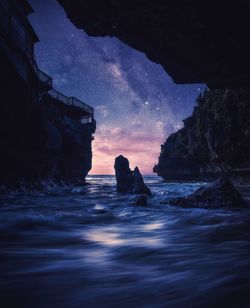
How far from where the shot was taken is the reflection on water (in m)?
2.07

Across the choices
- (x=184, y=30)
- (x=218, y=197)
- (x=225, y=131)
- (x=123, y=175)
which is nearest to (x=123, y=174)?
(x=123, y=175)

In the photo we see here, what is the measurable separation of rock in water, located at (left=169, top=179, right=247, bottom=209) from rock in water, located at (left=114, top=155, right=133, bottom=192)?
974 centimetres

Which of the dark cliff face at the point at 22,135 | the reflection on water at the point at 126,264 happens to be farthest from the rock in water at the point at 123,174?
the reflection on water at the point at 126,264

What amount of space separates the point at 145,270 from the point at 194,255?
0.94m

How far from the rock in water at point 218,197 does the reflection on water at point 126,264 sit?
1.99 m

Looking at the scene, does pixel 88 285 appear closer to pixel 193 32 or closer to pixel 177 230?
pixel 177 230

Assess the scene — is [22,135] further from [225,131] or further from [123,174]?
[225,131]

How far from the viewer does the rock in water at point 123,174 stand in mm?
18706

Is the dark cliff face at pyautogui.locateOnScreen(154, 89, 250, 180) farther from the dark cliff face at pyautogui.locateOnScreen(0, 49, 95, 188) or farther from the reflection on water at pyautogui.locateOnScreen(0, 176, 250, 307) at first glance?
the reflection on water at pyautogui.locateOnScreen(0, 176, 250, 307)

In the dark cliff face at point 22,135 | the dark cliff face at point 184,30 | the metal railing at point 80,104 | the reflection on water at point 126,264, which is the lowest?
the reflection on water at point 126,264

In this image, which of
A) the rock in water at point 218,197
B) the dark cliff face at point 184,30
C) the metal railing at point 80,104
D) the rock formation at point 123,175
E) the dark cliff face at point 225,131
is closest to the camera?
the rock in water at point 218,197

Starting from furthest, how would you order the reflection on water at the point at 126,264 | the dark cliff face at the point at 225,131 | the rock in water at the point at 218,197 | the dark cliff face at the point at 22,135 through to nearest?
the dark cliff face at the point at 225,131 < the dark cliff face at the point at 22,135 < the rock in water at the point at 218,197 < the reflection on water at the point at 126,264

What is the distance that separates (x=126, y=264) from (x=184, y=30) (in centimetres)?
892

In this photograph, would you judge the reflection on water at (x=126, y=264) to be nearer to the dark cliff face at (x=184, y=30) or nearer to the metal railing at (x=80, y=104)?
the dark cliff face at (x=184, y=30)
